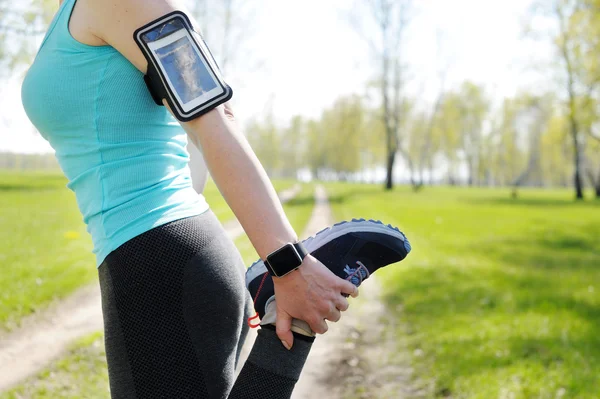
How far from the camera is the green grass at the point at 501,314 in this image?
4.44 metres

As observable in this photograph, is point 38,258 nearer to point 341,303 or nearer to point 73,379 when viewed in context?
point 73,379

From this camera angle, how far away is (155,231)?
1287 millimetres

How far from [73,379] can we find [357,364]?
8.15 ft

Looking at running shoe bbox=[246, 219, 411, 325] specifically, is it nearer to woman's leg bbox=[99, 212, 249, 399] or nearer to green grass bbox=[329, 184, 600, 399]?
woman's leg bbox=[99, 212, 249, 399]

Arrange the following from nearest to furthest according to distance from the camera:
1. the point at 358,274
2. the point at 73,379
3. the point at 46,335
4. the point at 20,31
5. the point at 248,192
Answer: the point at 248,192 < the point at 358,274 < the point at 73,379 < the point at 46,335 < the point at 20,31

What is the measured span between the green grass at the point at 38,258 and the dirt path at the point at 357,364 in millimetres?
2774

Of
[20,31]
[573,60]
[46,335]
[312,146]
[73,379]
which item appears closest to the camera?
[73,379]

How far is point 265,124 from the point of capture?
260 ft

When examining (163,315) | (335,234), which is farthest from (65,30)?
(335,234)

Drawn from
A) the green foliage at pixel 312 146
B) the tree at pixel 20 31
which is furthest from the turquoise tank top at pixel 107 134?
the green foliage at pixel 312 146

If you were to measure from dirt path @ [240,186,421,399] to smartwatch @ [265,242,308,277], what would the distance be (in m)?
3.20

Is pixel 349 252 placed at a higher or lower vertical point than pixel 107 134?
lower

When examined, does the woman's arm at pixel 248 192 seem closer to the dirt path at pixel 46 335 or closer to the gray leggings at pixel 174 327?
the gray leggings at pixel 174 327

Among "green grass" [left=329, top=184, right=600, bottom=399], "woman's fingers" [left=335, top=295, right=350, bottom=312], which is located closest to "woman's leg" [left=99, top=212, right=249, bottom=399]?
"woman's fingers" [left=335, top=295, right=350, bottom=312]
